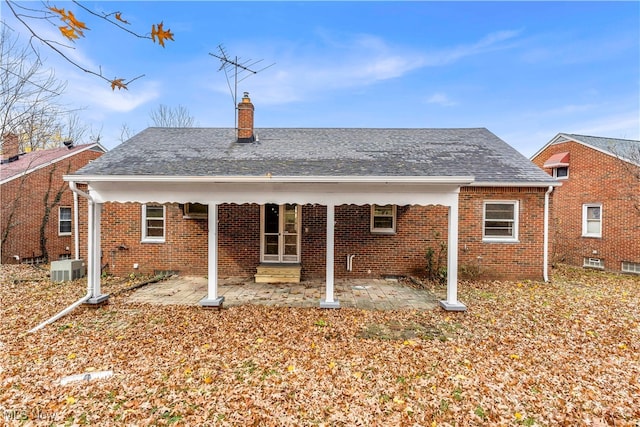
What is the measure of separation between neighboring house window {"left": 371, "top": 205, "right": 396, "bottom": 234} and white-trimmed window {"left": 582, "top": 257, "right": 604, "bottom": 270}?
364 inches

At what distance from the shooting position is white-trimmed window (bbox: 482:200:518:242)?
30.2ft

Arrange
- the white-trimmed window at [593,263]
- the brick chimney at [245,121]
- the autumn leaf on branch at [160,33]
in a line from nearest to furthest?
1. the autumn leaf on branch at [160,33]
2. the brick chimney at [245,121]
3. the white-trimmed window at [593,263]

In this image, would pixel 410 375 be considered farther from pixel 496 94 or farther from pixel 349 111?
pixel 349 111

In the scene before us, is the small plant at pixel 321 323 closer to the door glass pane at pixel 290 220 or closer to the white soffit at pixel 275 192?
the white soffit at pixel 275 192

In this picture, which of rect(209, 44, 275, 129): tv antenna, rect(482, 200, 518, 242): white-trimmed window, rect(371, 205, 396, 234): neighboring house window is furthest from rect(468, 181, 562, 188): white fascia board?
rect(209, 44, 275, 129): tv antenna

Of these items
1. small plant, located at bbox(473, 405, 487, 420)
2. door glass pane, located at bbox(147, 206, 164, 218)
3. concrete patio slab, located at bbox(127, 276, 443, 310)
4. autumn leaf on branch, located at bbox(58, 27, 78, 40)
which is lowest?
concrete patio slab, located at bbox(127, 276, 443, 310)

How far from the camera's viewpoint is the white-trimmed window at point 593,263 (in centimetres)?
1175

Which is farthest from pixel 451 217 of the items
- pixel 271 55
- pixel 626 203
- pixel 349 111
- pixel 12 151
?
pixel 12 151

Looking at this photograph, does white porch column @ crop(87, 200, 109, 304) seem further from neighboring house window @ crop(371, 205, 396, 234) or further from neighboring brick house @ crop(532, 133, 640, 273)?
neighboring brick house @ crop(532, 133, 640, 273)

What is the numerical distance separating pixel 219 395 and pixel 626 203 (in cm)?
1508

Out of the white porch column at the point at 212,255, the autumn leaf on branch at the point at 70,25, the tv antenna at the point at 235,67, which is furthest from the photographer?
the tv antenna at the point at 235,67

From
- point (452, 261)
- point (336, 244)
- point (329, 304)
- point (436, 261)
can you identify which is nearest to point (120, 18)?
point (329, 304)

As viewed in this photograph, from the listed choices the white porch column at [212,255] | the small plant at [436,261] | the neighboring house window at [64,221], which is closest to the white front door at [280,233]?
the white porch column at [212,255]

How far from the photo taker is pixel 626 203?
1109 centimetres
